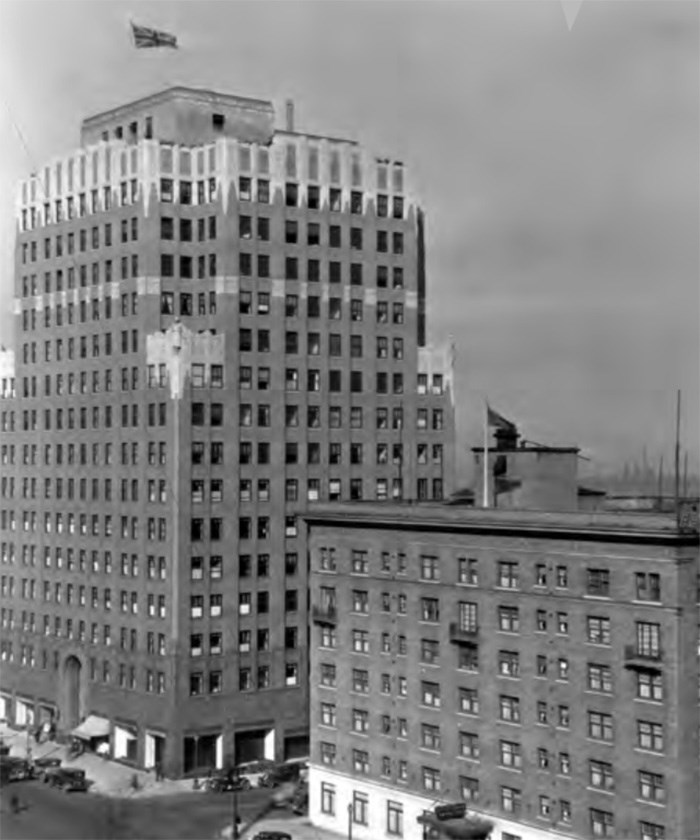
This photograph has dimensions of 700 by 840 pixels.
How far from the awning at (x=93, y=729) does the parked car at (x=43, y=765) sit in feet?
8.09

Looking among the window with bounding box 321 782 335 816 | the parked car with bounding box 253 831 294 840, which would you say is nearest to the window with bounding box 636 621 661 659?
the window with bounding box 321 782 335 816

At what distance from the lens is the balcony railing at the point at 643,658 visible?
70250 millimetres

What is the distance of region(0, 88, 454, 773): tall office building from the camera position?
10700cm

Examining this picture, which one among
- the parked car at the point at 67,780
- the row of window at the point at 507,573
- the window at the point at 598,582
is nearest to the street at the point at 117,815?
the parked car at the point at 67,780

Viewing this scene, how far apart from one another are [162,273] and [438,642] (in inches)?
1589

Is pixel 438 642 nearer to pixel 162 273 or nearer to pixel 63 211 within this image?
pixel 162 273

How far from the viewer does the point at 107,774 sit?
107 metres

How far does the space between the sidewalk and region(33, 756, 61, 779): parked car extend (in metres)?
1.17

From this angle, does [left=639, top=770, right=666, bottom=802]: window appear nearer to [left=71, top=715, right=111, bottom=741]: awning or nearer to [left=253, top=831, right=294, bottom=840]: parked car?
[left=253, top=831, right=294, bottom=840]: parked car

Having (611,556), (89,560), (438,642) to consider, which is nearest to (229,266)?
(89,560)

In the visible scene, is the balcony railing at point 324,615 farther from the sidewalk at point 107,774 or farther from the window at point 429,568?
the sidewalk at point 107,774

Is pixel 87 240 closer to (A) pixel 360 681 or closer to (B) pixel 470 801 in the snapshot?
(A) pixel 360 681

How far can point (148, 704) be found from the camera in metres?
107

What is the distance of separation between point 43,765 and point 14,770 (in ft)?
11.1
